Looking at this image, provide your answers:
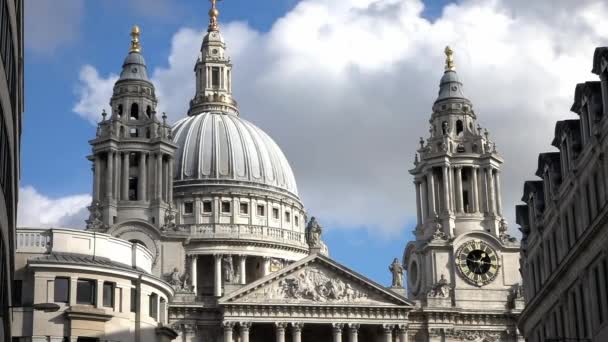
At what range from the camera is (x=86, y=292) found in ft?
193

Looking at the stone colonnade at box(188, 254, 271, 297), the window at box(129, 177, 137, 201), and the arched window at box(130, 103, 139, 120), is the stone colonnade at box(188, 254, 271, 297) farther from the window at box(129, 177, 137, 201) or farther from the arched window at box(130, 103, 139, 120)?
the arched window at box(130, 103, 139, 120)

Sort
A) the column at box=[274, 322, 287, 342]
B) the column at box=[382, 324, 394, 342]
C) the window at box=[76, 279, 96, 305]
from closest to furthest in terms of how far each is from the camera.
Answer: the window at box=[76, 279, 96, 305]
the column at box=[274, 322, 287, 342]
the column at box=[382, 324, 394, 342]

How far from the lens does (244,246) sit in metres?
135

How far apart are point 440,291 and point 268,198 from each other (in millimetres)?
36677

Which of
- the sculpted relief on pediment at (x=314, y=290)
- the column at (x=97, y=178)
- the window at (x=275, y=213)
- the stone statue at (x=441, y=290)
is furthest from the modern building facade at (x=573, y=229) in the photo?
the window at (x=275, y=213)

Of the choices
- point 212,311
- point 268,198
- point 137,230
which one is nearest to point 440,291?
point 212,311

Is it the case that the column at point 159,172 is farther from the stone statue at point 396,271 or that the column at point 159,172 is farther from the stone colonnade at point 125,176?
the stone statue at point 396,271

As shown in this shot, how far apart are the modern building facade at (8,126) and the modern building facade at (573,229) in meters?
21.9

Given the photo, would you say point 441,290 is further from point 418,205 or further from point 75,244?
point 75,244

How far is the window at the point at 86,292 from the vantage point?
2298 inches

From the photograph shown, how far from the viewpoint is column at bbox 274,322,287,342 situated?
106 m

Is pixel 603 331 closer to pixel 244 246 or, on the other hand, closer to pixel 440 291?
pixel 440 291

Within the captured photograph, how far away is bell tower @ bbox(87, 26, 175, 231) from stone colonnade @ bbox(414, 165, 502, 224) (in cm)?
2420

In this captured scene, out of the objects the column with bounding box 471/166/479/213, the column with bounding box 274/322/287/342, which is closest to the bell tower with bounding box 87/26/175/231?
the column with bounding box 274/322/287/342
